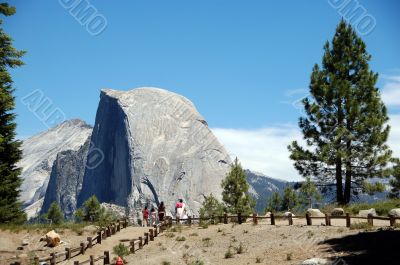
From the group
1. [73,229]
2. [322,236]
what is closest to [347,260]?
[322,236]

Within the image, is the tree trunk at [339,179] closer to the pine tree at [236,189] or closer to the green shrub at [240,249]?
the green shrub at [240,249]

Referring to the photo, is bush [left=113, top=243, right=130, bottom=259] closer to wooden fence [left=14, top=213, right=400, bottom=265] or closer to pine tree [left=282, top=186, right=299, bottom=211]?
wooden fence [left=14, top=213, right=400, bottom=265]

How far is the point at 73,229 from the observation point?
101ft

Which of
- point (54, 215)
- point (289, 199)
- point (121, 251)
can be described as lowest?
point (54, 215)

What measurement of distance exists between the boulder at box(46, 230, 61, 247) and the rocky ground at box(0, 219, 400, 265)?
53 centimetres

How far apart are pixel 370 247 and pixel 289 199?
5133cm

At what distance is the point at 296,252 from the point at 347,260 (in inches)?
130

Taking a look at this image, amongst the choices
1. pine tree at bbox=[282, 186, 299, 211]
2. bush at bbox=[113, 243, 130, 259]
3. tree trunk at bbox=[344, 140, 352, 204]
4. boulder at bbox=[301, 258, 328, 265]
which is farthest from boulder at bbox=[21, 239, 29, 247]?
pine tree at bbox=[282, 186, 299, 211]

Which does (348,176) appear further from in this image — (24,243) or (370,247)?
(24,243)

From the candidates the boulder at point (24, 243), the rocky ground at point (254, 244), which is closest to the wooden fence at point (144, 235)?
the rocky ground at point (254, 244)

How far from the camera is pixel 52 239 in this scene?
27.9 m

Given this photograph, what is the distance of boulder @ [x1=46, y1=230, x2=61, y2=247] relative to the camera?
1098 inches

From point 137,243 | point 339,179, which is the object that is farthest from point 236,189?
point 137,243

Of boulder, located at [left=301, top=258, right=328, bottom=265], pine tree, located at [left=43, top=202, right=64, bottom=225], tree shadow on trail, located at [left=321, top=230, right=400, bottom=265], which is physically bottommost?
pine tree, located at [left=43, top=202, right=64, bottom=225]
